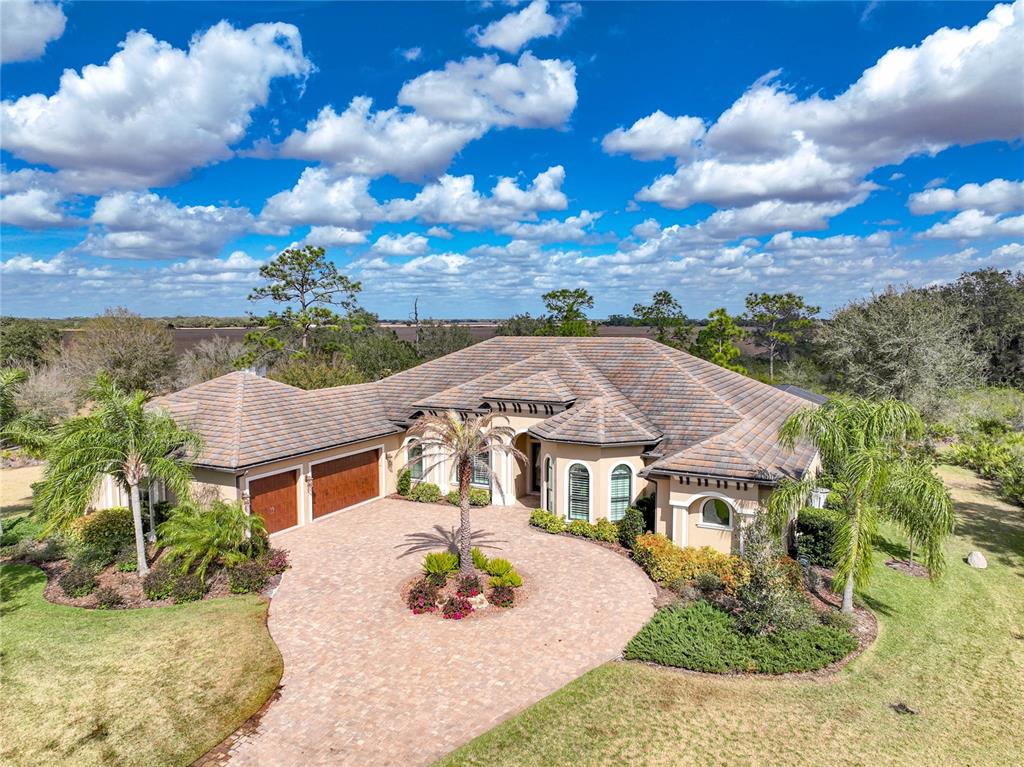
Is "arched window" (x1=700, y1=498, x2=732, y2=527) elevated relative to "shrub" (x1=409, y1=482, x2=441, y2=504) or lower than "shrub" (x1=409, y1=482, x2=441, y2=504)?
elevated

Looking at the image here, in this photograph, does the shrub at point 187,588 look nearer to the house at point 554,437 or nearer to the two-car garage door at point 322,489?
the house at point 554,437

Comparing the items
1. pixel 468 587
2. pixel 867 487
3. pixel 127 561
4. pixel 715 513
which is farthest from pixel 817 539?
pixel 127 561

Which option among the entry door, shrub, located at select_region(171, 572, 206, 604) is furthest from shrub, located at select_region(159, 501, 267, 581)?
the entry door

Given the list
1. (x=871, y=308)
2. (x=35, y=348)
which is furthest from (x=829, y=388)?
(x=35, y=348)

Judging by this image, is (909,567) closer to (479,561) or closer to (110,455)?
(479,561)

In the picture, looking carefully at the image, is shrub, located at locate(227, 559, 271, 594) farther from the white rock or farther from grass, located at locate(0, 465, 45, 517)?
the white rock

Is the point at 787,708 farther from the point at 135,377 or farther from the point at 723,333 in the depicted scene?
the point at 135,377

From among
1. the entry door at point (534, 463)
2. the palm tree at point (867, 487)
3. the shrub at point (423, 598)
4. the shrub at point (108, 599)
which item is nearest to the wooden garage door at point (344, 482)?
the entry door at point (534, 463)
